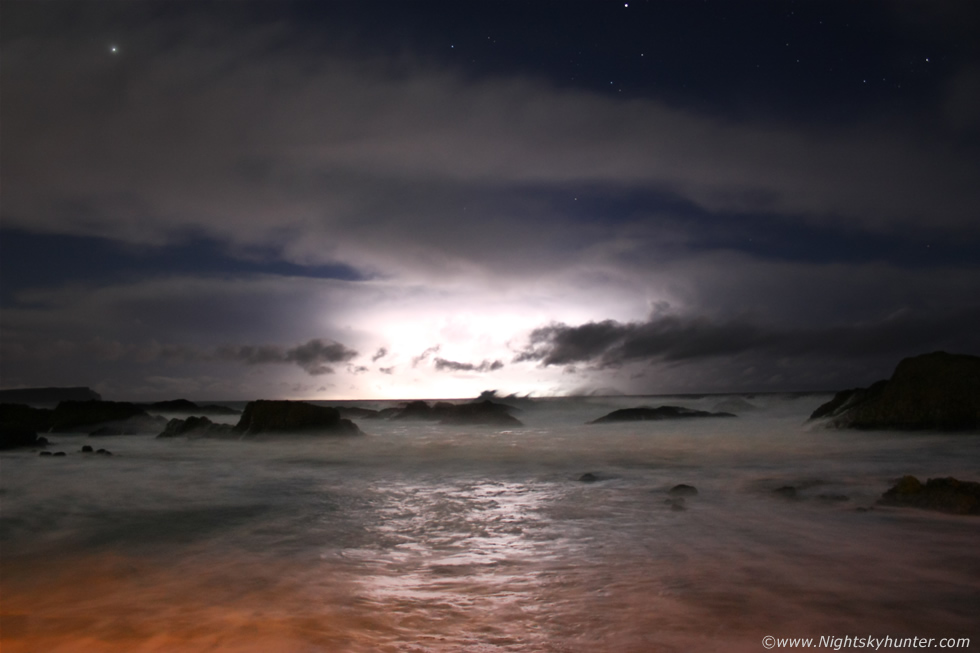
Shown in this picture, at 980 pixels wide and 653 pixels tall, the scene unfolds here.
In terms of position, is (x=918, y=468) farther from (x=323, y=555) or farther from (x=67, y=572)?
(x=67, y=572)

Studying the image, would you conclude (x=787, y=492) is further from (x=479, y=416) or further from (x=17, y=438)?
(x=479, y=416)

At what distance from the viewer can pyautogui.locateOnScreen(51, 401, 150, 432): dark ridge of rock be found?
25.5 m

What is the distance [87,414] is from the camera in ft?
85.5

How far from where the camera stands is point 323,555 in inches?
241

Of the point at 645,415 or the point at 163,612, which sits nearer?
the point at 163,612

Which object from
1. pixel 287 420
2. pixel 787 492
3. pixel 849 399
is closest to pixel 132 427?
pixel 287 420

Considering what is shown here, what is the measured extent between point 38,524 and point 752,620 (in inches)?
367

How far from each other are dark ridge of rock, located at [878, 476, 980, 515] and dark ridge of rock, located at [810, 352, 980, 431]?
396 inches

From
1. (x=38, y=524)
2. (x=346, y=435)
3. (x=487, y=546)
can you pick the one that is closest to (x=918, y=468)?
(x=487, y=546)

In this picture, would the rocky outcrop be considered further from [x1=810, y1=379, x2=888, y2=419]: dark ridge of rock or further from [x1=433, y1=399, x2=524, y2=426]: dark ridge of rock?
[x1=810, y1=379, x2=888, y2=419]: dark ridge of rock

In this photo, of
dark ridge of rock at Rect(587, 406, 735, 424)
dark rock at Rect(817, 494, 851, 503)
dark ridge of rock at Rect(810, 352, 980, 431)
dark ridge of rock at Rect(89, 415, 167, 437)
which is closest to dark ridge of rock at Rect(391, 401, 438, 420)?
dark ridge of rock at Rect(587, 406, 735, 424)

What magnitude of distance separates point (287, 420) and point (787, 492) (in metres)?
17.6

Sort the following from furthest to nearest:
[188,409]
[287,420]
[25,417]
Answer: [188,409] → [25,417] → [287,420]

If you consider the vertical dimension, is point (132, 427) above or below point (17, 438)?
below
